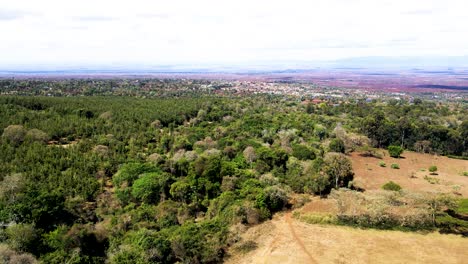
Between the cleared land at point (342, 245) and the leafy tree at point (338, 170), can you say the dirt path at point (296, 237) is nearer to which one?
the cleared land at point (342, 245)

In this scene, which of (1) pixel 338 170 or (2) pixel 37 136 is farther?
(2) pixel 37 136

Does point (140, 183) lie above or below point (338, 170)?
below

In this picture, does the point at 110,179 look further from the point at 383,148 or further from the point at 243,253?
the point at 383,148

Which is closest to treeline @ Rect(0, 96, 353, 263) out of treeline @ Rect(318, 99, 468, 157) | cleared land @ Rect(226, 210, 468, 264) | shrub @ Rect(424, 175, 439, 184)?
cleared land @ Rect(226, 210, 468, 264)

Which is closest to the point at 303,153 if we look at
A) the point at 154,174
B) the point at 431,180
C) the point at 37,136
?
the point at 431,180

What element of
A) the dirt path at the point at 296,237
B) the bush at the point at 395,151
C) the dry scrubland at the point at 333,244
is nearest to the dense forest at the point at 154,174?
the dirt path at the point at 296,237

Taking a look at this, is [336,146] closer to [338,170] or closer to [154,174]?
[338,170]
